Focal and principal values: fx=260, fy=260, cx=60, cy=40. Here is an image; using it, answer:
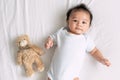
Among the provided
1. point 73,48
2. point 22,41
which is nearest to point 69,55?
point 73,48

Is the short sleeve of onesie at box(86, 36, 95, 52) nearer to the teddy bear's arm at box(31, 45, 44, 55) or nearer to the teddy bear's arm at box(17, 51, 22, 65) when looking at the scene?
the teddy bear's arm at box(31, 45, 44, 55)

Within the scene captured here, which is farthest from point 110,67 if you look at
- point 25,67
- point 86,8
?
point 25,67

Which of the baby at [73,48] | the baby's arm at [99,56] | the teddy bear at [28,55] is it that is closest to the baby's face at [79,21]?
the baby at [73,48]

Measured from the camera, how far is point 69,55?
51.0 inches

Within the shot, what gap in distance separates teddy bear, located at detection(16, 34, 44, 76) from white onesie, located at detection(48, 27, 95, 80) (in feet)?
0.27

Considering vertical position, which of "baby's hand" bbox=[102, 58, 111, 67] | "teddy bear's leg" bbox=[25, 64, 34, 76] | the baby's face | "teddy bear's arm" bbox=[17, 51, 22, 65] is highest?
the baby's face

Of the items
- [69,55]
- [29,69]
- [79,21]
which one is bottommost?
[29,69]

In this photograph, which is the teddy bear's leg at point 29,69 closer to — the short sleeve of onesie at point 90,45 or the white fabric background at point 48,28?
the white fabric background at point 48,28

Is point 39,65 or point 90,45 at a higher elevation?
point 90,45

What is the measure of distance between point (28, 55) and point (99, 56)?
37 centimetres

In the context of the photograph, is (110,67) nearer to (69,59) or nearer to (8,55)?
(69,59)

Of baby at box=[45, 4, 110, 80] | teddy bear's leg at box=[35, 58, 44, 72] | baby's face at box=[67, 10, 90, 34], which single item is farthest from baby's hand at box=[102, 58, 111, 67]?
teddy bear's leg at box=[35, 58, 44, 72]

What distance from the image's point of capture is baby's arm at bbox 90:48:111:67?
4.24 feet

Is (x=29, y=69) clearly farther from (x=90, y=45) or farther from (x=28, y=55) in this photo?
(x=90, y=45)
